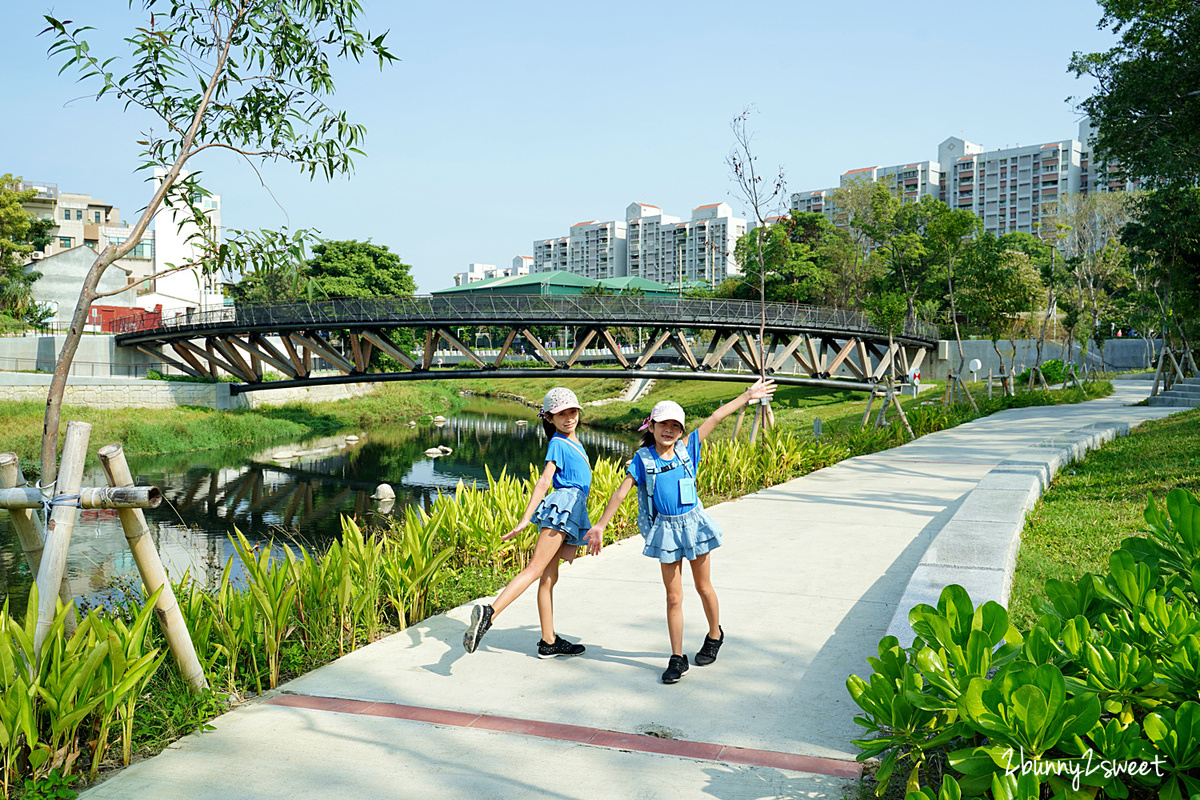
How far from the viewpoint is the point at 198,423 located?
30547 mm

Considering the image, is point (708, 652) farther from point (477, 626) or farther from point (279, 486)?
point (279, 486)

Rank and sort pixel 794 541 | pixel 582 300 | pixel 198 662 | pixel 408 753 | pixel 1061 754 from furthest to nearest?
pixel 582 300, pixel 794 541, pixel 198 662, pixel 408 753, pixel 1061 754

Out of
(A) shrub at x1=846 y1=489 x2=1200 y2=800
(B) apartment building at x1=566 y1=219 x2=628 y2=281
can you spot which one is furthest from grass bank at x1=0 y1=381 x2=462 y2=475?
(B) apartment building at x1=566 y1=219 x2=628 y2=281

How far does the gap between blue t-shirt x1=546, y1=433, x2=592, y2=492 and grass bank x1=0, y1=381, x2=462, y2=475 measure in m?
20.8

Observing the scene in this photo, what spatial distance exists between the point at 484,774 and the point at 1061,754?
2.11m

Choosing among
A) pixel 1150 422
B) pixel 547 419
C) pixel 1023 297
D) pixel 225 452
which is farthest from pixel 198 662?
pixel 225 452

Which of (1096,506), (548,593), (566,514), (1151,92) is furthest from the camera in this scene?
→ (1151,92)

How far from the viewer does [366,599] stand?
17.1 feet

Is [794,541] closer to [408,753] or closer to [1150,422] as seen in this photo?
[408,753]

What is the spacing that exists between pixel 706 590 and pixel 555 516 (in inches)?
37.4

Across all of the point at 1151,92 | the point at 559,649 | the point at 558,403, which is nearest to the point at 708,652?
the point at 559,649

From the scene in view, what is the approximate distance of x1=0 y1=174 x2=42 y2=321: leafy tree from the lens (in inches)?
1642

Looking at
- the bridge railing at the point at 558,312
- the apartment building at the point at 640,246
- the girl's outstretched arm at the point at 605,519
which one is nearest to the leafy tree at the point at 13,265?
the bridge railing at the point at 558,312

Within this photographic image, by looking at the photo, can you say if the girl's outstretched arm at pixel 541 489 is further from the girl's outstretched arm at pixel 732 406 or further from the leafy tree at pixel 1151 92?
the leafy tree at pixel 1151 92
